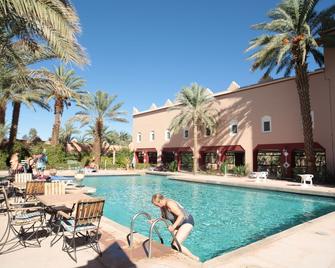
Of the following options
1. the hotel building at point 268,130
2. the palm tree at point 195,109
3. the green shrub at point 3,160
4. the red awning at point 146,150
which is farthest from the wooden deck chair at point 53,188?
the red awning at point 146,150

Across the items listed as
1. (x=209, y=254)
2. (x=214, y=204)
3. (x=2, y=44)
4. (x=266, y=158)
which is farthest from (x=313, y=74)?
(x=2, y=44)

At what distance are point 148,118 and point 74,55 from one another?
29.8 m

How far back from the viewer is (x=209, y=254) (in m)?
7.00

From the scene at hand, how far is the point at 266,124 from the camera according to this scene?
23.5m

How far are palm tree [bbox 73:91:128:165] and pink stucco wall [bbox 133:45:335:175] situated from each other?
27.0 ft

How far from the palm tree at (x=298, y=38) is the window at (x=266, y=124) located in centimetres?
485

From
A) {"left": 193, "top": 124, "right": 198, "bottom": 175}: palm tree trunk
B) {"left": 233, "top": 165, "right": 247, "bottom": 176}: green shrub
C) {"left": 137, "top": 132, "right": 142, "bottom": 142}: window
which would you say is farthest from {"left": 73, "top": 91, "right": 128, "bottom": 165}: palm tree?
{"left": 233, "top": 165, "right": 247, "bottom": 176}: green shrub

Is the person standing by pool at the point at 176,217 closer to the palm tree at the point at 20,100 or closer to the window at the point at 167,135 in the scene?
the palm tree at the point at 20,100

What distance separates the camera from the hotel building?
19.8m

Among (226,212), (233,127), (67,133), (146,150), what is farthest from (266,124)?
(67,133)

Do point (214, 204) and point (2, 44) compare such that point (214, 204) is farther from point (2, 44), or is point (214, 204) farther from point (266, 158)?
point (266, 158)

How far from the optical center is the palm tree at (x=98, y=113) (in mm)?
31109

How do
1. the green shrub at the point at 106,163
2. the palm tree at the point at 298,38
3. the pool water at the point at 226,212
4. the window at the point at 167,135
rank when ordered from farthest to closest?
the window at the point at 167,135 → the green shrub at the point at 106,163 → the palm tree at the point at 298,38 → the pool water at the point at 226,212

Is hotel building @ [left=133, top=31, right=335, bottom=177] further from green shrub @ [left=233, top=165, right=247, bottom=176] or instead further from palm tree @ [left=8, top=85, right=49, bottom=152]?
palm tree @ [left=8, top=85, right=49, bottom=152]
